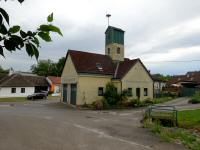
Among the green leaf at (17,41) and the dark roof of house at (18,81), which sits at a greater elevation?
the dark roof of house at (18,81)

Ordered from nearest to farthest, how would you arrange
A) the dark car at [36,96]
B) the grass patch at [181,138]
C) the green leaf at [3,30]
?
1. the green leaf at [3,30]
2. the grass patch at [181,138]
3. the dark car at [36,96]

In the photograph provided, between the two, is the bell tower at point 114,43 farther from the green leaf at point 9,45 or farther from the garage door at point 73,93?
the green leaf at point 9,45

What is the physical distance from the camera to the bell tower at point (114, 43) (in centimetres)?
3925

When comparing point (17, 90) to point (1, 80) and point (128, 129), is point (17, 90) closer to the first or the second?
point (1, 80)

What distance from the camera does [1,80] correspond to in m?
56.7

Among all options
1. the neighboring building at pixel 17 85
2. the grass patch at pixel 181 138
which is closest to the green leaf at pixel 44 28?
the grass patch at pixel 181 138

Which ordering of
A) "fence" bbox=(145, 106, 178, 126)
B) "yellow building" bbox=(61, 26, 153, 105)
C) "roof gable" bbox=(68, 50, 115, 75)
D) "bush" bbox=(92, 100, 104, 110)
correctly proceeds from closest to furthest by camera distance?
"fence" bbox=(145, 106, 178, 126)
"bush" bbox=(92, 100, 104, 110)
"yellow building" bbox=(61, 26, 153, 105)
"roof gable" bbox=(68, 50, 115, 75)

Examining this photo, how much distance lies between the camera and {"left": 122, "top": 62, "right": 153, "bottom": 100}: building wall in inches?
1414

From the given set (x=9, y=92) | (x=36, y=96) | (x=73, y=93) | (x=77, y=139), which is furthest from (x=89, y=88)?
(x=9, y=92)


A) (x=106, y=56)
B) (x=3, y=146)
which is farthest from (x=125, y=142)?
(x=106, y=56)

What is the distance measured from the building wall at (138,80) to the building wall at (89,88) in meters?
3.34

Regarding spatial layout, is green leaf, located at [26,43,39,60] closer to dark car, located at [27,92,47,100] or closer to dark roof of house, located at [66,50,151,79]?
dark roof of house, located at [66,50,151,79]

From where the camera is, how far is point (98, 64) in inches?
1420

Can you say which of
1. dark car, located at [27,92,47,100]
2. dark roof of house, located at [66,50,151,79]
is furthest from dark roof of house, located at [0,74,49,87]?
dark roof of house, located at [66,50,151,79]
